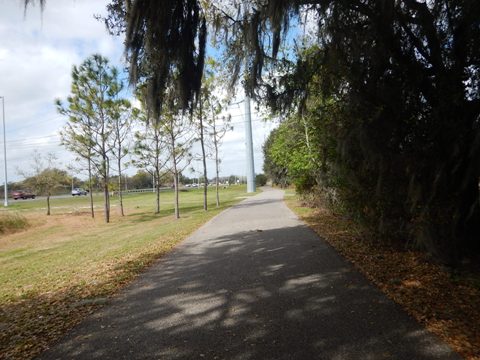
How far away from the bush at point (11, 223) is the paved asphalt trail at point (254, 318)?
15955 millimetres

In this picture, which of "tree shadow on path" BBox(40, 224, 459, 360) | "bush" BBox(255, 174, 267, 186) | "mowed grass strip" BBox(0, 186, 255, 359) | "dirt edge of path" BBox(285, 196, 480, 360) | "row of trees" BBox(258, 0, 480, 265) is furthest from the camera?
"bush" BBox(255, 174, 267, 186)

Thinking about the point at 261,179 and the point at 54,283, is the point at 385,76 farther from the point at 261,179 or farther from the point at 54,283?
the point at 261,179

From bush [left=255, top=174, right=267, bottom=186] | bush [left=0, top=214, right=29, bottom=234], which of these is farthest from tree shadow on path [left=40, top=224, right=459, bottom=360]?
bush [left=255, top=174, right=267, bottom=186]

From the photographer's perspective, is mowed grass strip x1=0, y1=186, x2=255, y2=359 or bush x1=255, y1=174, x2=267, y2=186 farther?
bush x1=255, y1=174, x2=267, y2=186

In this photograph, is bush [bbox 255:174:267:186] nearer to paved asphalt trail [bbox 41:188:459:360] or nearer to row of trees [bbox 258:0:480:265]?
paved asphalt trail [bbox 41:188:459:360]

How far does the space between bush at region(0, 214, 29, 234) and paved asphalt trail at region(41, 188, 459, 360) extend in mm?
15955

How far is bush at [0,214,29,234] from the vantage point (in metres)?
19.9

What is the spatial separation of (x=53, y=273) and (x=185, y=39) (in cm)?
613

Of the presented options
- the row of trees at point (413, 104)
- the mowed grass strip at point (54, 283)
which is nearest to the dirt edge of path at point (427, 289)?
the row of trees at point (413, 104)

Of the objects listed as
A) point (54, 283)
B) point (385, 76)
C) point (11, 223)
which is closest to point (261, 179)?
point (11, 223)

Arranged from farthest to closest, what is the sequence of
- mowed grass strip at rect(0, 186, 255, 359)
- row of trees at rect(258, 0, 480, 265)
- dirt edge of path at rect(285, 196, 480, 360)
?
row of trees at rect(258, 0, 480, 265) → mowed grass strip at rect(0, 186, 255, 359) → dirt edge of path at rect(285, 196, 480, 360)

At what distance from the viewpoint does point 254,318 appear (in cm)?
447

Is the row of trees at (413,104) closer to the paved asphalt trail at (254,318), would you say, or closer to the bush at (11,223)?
Result: the paved asphalt trail at (254,318)

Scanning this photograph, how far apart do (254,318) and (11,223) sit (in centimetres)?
2014
